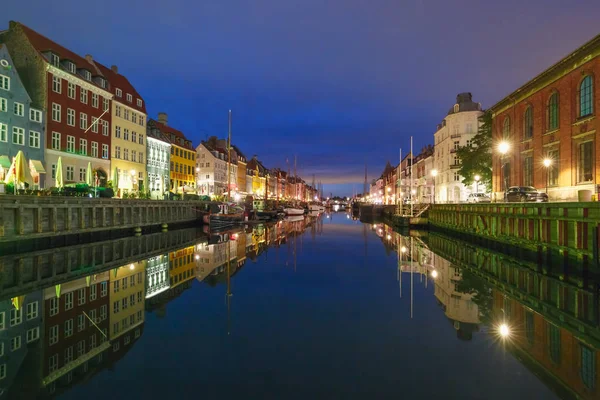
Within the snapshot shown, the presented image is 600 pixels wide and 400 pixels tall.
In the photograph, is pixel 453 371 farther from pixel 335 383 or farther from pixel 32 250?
pixel 32 250

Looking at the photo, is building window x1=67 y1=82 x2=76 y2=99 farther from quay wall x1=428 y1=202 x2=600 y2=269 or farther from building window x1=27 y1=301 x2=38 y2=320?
quay wall x1=428 y1=202 x2=600 y2=269

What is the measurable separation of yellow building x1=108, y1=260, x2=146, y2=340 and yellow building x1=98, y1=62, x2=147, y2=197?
113 feet

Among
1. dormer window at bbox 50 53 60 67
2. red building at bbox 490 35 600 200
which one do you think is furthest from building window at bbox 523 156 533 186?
dormer window at bbox 50 53 60 67

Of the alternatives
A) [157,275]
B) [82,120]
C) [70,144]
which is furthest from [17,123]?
[157,275]

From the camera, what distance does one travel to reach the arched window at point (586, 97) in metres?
26.3

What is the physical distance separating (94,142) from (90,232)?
23.3m

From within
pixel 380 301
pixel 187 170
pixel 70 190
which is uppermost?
pixel 187 170

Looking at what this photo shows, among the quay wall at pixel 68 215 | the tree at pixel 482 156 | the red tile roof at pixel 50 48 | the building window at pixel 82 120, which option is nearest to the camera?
the quay wall at pixel 68 215

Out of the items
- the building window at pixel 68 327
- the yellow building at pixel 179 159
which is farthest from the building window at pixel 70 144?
the building window at pixel 68 327

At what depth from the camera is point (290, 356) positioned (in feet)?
27.3

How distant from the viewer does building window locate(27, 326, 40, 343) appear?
917 cm

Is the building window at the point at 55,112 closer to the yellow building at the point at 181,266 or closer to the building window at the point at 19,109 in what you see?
the building window at the point at 19,109

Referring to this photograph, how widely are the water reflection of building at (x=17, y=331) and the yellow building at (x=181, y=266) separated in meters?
4.98

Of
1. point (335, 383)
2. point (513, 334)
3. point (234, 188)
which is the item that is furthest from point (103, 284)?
point (234, 188)
